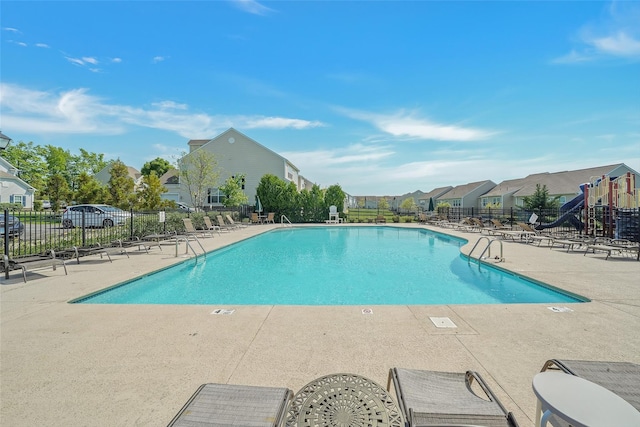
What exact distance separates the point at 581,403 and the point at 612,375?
1.06 metres

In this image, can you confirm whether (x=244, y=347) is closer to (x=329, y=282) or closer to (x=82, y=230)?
(x=329, y=282)

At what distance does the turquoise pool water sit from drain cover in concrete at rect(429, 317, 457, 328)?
1913 mm

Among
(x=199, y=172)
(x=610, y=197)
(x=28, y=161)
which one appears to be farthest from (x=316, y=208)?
(x=28, y=161)

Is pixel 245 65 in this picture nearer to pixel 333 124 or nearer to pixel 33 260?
pixel 333 124

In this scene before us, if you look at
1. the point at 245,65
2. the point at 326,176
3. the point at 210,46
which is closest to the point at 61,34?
the point at 210,46

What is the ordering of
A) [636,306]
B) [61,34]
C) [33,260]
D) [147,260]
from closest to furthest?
[636,306], [33,260], [147,260], [61,34]

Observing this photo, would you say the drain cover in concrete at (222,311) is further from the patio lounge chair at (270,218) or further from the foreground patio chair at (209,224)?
the patio lounge chair at (270,218)

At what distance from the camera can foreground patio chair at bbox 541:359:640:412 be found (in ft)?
6.34

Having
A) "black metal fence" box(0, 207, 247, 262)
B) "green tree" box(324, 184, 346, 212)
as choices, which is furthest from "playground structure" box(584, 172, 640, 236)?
"black metal fence" box(0, 207, 247, 262)

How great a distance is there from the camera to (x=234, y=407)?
1.70 metres

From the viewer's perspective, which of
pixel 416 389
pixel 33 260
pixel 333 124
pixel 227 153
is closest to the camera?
pixel 416 389

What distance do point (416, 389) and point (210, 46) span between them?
14.9 meters

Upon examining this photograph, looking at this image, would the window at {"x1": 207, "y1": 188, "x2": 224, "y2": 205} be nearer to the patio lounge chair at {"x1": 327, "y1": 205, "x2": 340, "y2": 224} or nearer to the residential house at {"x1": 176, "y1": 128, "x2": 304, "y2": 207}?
the residential house at {"x1": 176, "y1": 128, "x2": 304, "y2": 207}

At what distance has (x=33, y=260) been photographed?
6.87 meters
